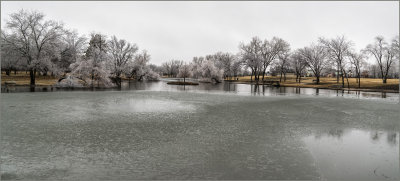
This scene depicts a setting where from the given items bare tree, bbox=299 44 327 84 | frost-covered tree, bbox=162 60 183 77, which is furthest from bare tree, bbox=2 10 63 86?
frost-covered tree, bbox=162 60 183 77

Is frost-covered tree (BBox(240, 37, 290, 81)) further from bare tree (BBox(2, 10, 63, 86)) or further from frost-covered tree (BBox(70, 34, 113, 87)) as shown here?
bare tree (BBox(2, 10, 63, 86))

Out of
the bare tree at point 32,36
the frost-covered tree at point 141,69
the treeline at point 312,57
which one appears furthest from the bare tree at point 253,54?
the bare tree at point 32,36

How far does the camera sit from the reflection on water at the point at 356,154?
692 cm

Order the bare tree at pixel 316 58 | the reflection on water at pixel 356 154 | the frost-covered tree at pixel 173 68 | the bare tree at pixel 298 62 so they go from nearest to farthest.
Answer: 1. the reflection on water at pixel 356 154
2. the bare tree at pixel 316 58
3. the bare tree at pixel 298 62
4. the frost-covered tree at pixel 173 68

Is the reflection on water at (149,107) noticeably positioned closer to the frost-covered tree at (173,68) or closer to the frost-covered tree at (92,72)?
the frost-covered tree at (92,72)

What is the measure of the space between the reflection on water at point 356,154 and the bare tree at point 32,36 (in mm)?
45218

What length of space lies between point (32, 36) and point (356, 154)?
5129 cm

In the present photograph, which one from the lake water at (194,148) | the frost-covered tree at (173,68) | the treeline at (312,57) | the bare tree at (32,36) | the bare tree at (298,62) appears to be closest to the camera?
the lake water at (194,148)

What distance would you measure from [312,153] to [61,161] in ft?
28.0

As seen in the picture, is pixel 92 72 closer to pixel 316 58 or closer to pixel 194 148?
pixel 194 148

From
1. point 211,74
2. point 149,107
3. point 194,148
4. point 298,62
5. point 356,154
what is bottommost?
point 356,154

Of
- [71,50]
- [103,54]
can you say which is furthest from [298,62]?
[71,50]

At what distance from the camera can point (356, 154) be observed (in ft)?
28.3

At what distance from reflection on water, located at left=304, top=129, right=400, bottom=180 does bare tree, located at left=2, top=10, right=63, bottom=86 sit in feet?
148
